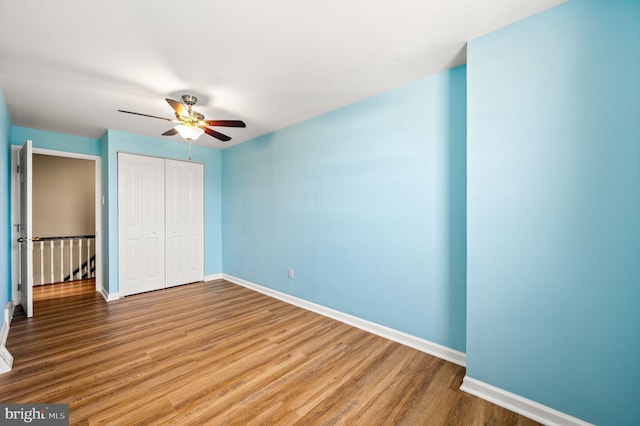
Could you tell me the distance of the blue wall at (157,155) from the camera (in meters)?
3.78

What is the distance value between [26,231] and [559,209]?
17.0 feet

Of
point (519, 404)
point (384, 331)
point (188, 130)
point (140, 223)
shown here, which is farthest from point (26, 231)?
point (519, 404)

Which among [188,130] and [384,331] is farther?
[384,331]

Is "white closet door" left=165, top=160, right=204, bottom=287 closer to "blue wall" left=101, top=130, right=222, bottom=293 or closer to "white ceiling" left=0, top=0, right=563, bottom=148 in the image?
"blue wall" left=101, top=130, right=222, bottom=293

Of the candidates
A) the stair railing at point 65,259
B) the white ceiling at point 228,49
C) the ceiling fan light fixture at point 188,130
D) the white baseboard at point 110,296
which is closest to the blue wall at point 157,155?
the white baseboard at point 110,296

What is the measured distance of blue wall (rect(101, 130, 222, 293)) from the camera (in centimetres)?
378

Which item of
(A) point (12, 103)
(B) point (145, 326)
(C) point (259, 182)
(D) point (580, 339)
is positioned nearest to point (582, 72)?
(D) point (580, 339)

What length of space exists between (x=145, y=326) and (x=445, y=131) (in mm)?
3766

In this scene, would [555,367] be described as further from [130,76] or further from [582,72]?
[130,76]

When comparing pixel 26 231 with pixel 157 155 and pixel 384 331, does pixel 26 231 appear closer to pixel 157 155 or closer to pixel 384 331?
pixel 157 155

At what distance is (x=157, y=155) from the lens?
4.21 meters

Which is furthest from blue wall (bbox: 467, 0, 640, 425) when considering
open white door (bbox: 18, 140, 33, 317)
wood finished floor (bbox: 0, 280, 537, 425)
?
open white door (bbox: 18, 140, 33, 317)

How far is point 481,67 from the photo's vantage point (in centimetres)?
183

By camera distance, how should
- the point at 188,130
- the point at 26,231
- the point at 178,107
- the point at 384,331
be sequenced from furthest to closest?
the point at 26,231
the point at 384,331
the point at 188,130
the point at 178,107
